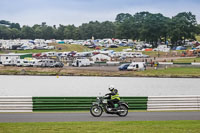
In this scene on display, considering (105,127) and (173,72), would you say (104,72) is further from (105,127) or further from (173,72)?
(105,127)

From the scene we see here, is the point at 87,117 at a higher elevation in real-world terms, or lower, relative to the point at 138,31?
lower

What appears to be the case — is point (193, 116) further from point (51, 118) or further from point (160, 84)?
point (160, 84)

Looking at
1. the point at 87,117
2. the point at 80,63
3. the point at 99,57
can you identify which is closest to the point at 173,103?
the point at 87,117

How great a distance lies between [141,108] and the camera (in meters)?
24.2

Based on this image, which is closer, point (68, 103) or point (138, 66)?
point (68, 103)

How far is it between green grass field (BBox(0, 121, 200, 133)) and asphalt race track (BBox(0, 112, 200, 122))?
1.54 metres

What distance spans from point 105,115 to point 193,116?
4719 mm

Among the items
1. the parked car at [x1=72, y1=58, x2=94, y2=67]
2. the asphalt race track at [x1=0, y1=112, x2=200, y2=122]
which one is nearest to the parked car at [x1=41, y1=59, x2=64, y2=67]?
the parked car at [x1=72, y1=58, x2=94, y2=67]

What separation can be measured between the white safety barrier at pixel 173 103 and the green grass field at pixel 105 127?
15.5 ft

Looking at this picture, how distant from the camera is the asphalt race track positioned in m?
20.0

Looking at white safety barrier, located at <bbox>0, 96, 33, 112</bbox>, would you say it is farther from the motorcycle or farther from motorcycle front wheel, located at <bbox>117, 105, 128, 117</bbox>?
motorcycle front wheel, located at <bbox>117, 105, 128, 117</bbox>

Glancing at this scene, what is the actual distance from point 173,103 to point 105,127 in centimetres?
792

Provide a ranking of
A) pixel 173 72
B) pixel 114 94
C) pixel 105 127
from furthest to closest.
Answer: pixel 173 72 < pixel 114 94 < pixel 105 127

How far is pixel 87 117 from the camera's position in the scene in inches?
822
